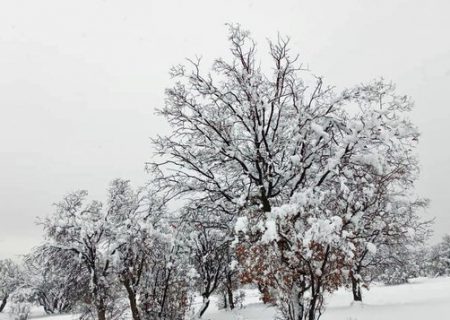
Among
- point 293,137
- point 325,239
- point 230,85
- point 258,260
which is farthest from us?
point 230,85

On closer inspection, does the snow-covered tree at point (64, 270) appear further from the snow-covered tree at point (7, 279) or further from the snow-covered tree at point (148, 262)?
the snow-covered tree at point (7, 279)

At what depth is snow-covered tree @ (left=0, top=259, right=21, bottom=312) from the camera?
64000 mm

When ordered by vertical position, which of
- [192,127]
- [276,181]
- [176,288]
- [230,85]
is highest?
[230,85]

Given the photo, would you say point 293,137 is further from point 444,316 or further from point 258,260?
point 444,316

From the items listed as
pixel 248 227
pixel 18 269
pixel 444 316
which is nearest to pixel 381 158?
pixel 248 227

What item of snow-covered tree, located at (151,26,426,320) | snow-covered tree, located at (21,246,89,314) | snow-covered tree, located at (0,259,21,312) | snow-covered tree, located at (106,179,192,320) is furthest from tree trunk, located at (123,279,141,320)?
snow-covered tree, located at (0,259,21,312)

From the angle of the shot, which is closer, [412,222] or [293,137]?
[293,137]

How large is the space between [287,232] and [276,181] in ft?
9.19

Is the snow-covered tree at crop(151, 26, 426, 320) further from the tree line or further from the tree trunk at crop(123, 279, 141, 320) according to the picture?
the tree trunk at crop(123, 279, 141, 320)

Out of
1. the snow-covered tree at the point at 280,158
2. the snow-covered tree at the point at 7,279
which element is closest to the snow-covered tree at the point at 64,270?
the snow-covered tree at the point at 280,158

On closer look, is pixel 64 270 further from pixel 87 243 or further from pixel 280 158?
pixel 280 158

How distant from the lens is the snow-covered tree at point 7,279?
2520 inches

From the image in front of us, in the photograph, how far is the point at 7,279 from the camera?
65312mm

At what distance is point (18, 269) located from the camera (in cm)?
7694
